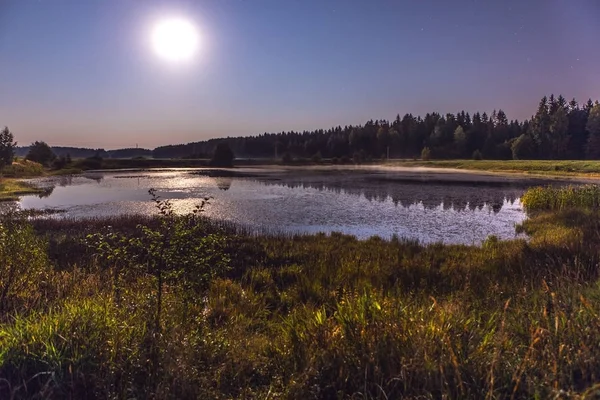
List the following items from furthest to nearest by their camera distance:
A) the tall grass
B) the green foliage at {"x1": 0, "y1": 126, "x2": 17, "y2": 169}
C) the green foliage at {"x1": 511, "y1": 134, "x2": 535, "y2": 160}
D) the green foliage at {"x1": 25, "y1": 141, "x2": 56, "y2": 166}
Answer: the green foliage at {"x1": 511, "y1": 134, "x2": 535, "y2": 160}, the green foliage at {"x1": 25, "y1": 141, "x2": 56, "y2": 166}, the green foliage at {"x1": 0, "y1": 126, "x2": 17, "y2": 169}, the tall grass

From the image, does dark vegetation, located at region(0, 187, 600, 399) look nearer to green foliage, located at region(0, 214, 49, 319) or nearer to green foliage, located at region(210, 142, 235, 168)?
green foliage, located at region(0, 214, 49, 319)

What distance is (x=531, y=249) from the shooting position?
1278cm

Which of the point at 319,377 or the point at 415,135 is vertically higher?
the point at 415,135

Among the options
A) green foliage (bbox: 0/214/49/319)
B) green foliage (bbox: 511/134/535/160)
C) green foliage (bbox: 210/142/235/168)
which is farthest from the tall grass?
green foliage (bbox: 210/142/235/168)

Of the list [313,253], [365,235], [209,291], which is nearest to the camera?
[209,291]

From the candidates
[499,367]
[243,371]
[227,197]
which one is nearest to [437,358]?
[499,367]

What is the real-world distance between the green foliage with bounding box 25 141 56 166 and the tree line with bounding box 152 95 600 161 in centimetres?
7089

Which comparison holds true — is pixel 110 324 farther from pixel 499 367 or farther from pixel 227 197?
pixel 227 197

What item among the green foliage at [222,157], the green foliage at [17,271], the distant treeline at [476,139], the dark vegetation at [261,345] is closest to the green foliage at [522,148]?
the distant treeline at [476,139]

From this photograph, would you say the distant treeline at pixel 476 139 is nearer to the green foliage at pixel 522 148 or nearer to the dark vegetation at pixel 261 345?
the green foliage at pixel 522 148

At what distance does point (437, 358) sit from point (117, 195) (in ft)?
124

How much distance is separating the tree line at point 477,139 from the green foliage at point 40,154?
70.9m

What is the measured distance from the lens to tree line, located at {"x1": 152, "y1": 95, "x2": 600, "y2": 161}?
10475 cm

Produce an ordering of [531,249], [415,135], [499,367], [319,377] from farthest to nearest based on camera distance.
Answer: [415,135] < [531,249] < [319,377] < [499,367]
